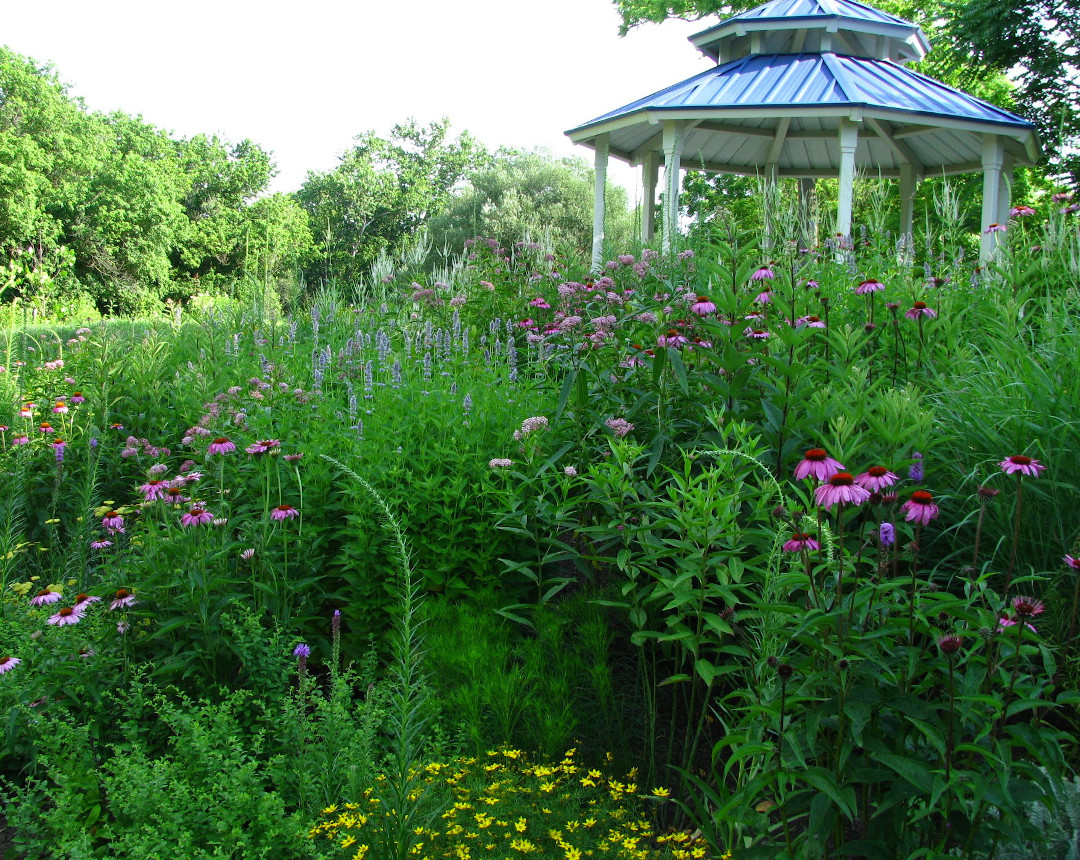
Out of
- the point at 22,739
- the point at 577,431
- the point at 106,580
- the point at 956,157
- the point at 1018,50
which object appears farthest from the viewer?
the point at 1018,50

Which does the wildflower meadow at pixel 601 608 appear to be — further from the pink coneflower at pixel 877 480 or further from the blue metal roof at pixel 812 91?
the blue metal roof at pixel 812 91

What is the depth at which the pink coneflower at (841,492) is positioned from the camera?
5.27 feet

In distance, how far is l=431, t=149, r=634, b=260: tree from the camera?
2817 cm

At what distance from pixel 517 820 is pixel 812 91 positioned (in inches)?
442

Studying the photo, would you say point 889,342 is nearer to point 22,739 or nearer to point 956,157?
point 22,739

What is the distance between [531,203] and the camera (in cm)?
2844

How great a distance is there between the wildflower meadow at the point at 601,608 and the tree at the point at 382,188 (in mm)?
39096

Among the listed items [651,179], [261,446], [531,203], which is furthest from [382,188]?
[261,446]

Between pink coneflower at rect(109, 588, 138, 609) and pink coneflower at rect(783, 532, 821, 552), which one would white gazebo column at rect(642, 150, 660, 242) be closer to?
pink coneflower at rect(109, 588, 138, 609)

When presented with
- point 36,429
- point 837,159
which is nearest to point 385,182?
point 837,159

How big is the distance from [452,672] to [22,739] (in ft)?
5.11

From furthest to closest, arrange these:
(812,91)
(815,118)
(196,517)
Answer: (815,118), (812,91), (196,517)

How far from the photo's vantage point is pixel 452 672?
299 centimetres

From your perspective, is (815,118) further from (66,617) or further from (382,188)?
(382,188)
